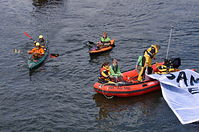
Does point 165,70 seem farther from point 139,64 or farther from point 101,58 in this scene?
point 101,58

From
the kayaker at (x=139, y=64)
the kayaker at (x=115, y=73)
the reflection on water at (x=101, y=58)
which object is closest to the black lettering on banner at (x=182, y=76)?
the kayaker at (x=139, y=64)

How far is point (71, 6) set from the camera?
36750 millimetres

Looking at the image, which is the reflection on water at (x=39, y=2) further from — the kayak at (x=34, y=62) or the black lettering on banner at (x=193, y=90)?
the black lettering on banner at (x=193, y=90)

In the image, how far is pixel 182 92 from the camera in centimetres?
1511

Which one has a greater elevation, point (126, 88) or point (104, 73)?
point (104, 73)

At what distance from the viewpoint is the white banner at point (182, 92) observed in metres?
13.6

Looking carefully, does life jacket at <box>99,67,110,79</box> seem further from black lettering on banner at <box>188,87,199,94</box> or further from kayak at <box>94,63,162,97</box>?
black lettering on banner at <box>188,87,199,94</box>

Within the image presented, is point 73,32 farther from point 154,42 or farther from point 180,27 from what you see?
point 180,27

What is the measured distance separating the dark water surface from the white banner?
1228 millimetres

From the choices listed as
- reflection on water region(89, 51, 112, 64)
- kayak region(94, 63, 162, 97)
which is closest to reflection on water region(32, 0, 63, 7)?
reflection on water region(89, 51, 112, 64)

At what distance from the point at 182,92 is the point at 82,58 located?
10.1 m

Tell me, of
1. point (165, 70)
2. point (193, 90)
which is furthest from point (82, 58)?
point (193, 90)

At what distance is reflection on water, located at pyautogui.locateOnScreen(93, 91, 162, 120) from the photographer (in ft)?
51.8

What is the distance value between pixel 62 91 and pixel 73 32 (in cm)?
1160
